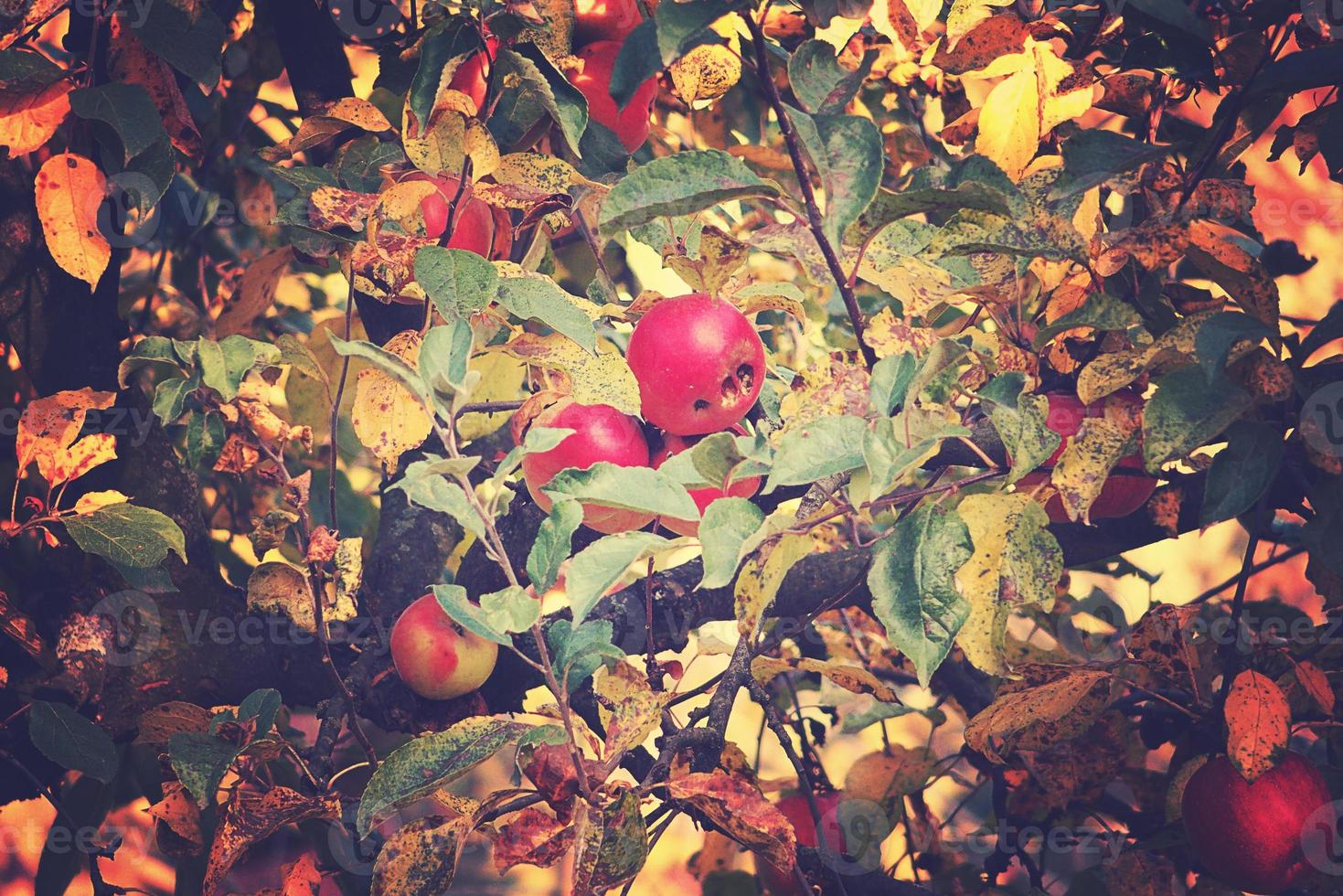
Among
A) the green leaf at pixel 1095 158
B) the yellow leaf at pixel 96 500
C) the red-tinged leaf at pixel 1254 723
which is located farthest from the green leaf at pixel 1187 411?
the yellow leaf at pixel 96 500

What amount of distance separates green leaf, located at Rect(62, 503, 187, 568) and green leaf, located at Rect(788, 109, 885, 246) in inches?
29.9

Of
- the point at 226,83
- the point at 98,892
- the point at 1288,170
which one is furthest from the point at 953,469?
the point at 1288,170

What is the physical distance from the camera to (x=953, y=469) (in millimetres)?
1271

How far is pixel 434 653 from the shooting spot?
1132 millimetres

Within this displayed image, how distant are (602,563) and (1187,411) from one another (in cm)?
52

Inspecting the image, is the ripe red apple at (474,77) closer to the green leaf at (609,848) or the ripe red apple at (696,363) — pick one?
the ripe red apple at (696,363)

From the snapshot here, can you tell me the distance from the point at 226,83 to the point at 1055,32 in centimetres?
128

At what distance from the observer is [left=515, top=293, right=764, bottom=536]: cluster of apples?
2.80ft

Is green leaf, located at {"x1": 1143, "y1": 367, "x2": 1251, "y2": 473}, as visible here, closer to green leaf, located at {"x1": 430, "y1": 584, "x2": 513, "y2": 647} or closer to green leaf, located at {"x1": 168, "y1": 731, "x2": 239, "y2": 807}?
green leaf, located at {"x1": 430, "y1": 584, "x2": 513, "y2": 647}

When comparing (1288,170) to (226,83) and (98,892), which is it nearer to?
(226,83)

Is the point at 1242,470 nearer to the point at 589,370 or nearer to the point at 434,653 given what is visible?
the point at 589,370
